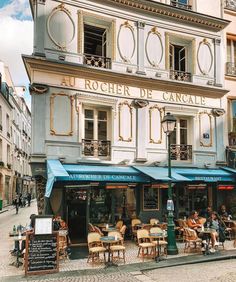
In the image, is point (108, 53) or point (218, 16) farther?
point (218, 16)

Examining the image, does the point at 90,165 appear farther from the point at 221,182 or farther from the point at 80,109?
the point at 221,182

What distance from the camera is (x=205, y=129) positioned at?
15039 millimetres

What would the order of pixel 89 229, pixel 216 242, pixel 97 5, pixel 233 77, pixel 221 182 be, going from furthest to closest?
pixel 233 77, pixel 221 182, pixel 97 5, pixel 89 229, pixel 216 242

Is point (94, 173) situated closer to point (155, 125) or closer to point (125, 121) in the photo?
point (125, 121)

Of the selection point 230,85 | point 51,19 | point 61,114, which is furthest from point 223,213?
point 51,19

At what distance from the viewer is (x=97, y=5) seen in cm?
1334

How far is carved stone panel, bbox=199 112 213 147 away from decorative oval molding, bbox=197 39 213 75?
2.08m

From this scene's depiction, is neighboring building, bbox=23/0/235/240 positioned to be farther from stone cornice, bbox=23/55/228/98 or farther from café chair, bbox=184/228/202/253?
café chair, bbox=184/228/202/253

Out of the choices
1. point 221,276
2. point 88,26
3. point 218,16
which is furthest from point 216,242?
point 218,16

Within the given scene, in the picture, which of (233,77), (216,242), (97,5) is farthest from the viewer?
(233,77)

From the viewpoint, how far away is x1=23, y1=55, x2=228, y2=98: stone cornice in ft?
39.1

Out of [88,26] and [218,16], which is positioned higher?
[218,16]

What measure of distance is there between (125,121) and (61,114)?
2.69 metres

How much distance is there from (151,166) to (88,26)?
21.1 feet
